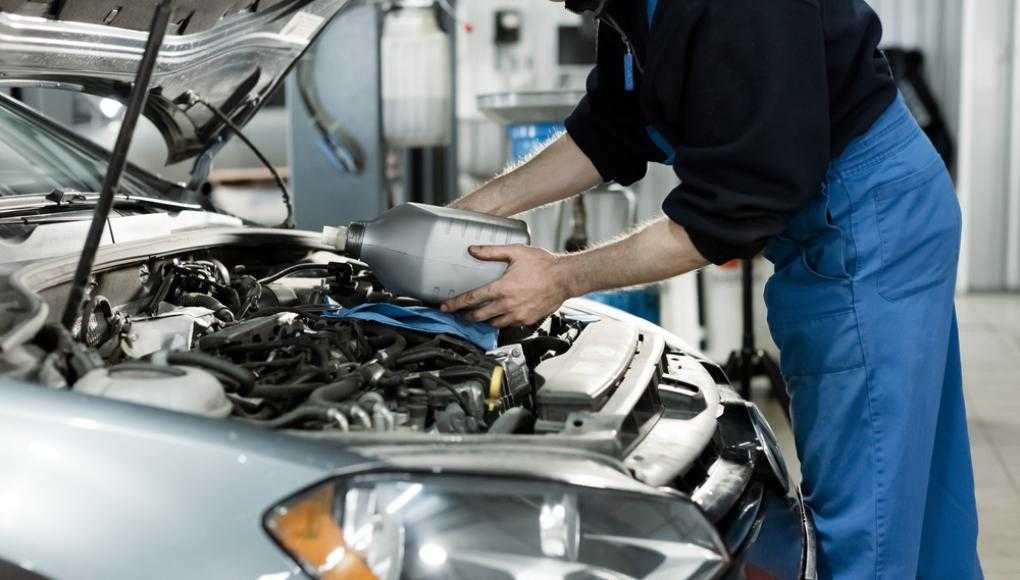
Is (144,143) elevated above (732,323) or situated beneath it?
elevated above

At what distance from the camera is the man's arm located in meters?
1.52

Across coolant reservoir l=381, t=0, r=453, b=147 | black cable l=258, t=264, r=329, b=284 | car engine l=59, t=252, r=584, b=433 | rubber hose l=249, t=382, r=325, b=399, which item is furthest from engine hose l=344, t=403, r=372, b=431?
coolant reservoir l=381, t=0, r=453, b=147

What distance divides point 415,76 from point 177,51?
281cm

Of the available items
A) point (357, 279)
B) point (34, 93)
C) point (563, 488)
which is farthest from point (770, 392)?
point (563, 488)

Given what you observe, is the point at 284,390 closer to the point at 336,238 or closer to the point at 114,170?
the point at 114,170

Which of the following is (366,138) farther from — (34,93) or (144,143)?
(144,143)

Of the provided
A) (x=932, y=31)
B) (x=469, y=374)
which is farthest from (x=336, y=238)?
(x=932, y=31)

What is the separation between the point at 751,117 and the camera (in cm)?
136

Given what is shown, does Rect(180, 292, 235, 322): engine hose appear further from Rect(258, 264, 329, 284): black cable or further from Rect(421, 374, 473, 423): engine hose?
Rect(421, 374, 473, 423): engine hose

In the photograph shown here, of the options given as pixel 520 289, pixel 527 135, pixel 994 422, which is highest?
pixel 520 289

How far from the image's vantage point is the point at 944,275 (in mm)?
1541

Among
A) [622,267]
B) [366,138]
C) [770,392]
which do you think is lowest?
[770,392]

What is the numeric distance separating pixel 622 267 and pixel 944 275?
0.46m

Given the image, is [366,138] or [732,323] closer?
[732,323]
